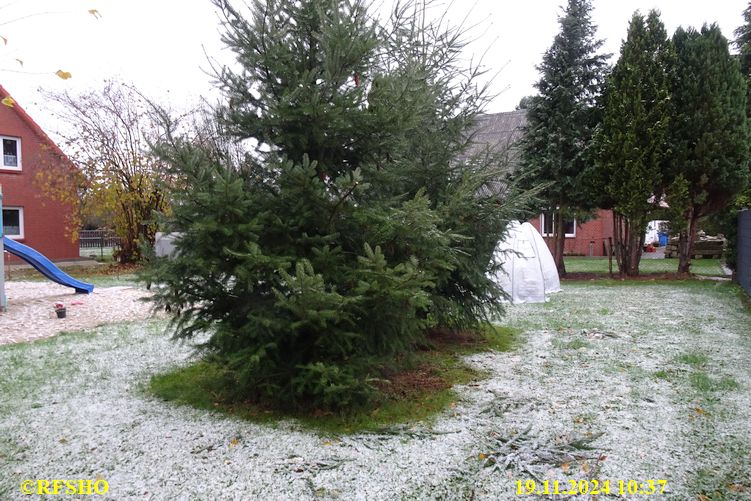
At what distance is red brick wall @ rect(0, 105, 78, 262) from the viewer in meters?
20.6

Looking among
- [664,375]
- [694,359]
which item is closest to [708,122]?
[694,359]

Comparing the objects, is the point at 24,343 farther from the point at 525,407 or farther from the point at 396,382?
the point at 525,407

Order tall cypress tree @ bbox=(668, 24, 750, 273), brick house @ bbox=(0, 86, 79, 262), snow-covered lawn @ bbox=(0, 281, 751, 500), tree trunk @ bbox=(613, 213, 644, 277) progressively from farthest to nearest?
brick house @ bbox=(0, 86, 79, 262) < tree trunk @ bbox=(613, 213, 644, 277) < tall cypress tree @ bbox=(668, 24, 750, 273) < snow-covered lawn @ bbox=(0, 281, 751, 500)

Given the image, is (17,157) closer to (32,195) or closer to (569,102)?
(32,195)

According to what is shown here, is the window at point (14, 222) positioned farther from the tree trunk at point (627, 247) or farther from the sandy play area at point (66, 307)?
the tree trunk at point (627, 247)

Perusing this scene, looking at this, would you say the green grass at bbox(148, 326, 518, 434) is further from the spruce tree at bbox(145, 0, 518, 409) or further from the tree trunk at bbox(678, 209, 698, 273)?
the tree trunk at bbox(678, 209, 698, 273)

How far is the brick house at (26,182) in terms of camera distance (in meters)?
20.6

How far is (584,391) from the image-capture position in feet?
16.4

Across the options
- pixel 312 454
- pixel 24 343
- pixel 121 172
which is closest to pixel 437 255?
pixel 312 454

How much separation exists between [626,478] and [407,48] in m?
4.85

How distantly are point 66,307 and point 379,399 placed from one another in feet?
27.8

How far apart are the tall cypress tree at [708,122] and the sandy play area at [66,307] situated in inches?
547

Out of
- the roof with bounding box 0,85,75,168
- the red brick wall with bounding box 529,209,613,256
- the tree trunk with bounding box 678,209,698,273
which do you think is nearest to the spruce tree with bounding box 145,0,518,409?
the tree trunk with bounding box 678,209,698,273

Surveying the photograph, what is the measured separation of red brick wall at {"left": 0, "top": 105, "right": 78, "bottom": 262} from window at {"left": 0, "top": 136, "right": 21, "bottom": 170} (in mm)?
178
